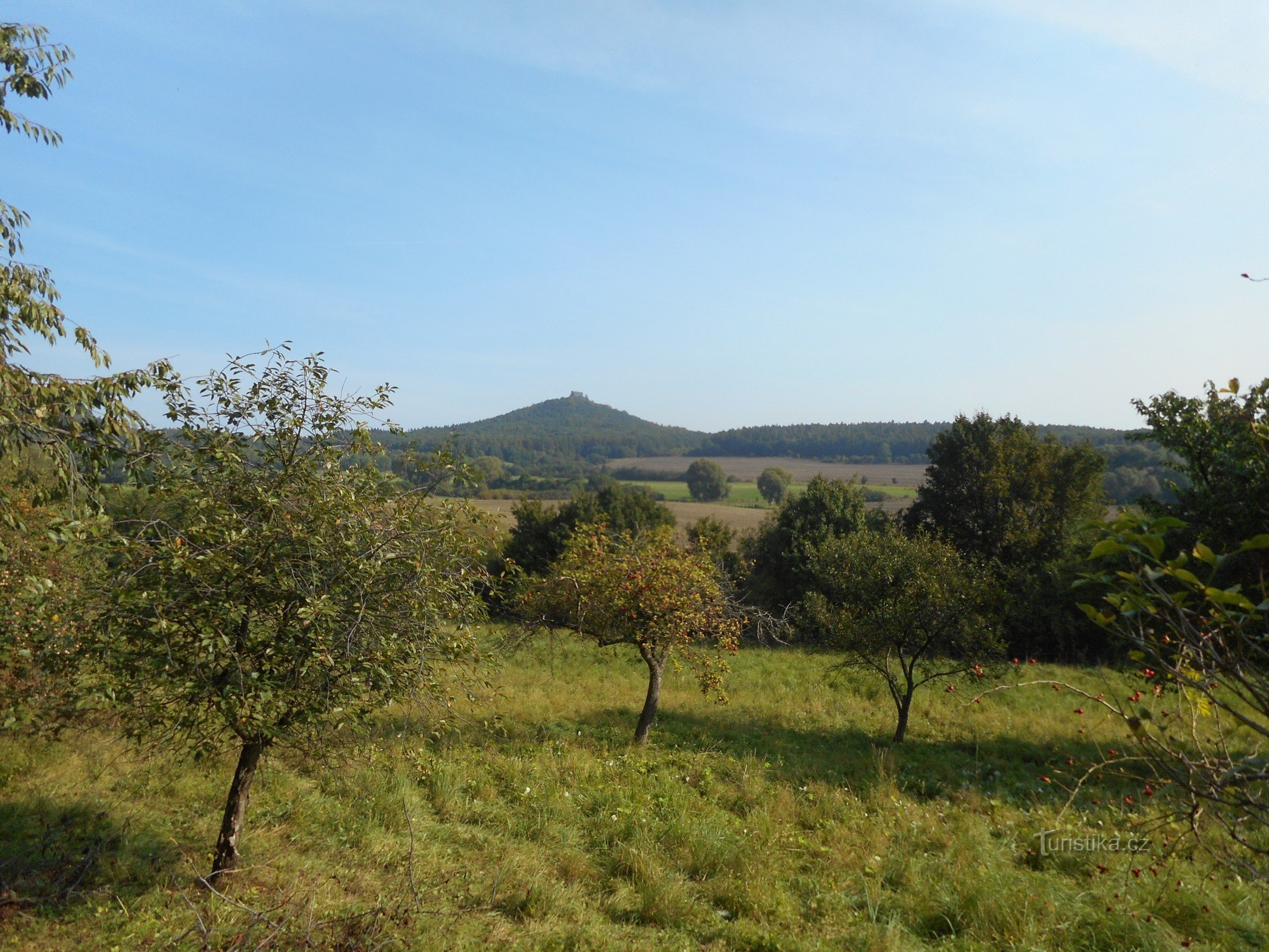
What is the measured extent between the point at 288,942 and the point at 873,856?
6.62m

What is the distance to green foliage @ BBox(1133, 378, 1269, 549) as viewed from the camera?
449 inches

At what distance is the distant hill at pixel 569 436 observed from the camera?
109 metres

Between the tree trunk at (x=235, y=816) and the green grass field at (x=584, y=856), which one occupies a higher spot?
the tree trunk at (x=235, y=816)

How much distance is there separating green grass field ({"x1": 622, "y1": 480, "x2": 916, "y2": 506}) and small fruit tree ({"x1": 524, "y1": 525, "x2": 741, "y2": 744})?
59.6 metres

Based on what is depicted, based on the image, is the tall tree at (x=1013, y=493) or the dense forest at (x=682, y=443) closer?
the tall tree at (x=1013, y=493)

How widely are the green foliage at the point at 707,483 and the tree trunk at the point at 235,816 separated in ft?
250

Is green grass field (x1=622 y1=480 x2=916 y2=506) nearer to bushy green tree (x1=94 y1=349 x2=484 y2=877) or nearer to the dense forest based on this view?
the dense forest

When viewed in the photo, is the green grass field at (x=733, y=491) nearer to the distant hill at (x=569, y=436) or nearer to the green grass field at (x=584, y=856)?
the distant hill at (x=569, y=436)

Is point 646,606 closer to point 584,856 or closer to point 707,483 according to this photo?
point 584,856

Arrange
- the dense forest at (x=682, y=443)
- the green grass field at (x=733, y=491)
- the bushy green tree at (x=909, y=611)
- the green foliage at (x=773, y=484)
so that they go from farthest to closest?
the green foliage at (x=773, y=484)
the green grass field at (x=733, y=491)
the dense forest at (x=682, y=443)
the bushy green tree at (x=909, y=611)

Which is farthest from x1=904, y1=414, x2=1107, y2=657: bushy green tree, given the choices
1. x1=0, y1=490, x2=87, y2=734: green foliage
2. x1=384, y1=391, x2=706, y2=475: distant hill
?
x1=384, y1=391, x2=706, y2=475: distant hill

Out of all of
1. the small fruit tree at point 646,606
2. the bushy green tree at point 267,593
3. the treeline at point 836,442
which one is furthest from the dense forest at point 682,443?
the bushy green tree at point 267,593

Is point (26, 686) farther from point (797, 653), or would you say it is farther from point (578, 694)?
point (797, 653)

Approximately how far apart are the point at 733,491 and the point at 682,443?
162ft
